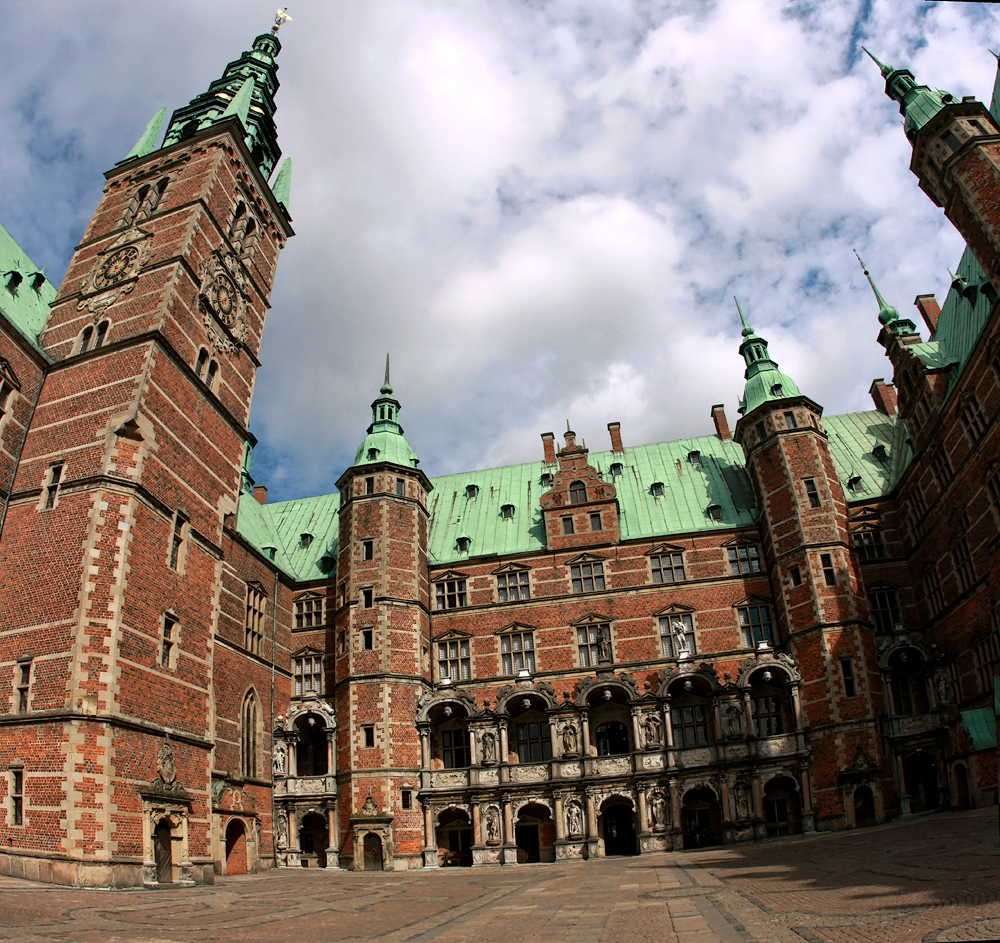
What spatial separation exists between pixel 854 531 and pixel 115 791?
95.5 ft

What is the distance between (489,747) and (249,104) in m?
30.9

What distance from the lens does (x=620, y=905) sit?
11.3 m

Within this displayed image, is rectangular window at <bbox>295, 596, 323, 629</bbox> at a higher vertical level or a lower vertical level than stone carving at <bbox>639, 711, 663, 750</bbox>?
higher

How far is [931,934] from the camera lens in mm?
6383

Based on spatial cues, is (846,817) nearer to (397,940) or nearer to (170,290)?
(397,940)

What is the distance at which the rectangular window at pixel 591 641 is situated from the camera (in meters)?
31.5

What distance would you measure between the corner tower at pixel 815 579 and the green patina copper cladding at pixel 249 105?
26.4 meters

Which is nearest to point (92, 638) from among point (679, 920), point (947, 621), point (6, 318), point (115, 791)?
point (115, 791)

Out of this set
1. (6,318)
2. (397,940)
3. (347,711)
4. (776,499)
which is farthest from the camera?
(776,499)

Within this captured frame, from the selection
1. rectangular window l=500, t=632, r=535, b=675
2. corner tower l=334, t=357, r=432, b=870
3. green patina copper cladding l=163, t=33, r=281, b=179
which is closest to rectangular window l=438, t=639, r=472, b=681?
corner tower l=334, t=357, r=432, b=870

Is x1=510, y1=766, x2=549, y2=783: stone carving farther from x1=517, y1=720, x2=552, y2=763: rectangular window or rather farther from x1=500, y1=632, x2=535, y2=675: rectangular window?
x1=500, y1=632, x2=535, y2=675: rectangular window

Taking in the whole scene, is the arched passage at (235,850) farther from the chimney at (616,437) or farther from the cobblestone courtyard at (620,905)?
the chimney at (616,437)

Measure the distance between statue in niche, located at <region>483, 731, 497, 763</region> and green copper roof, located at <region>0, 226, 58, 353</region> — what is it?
21075 mm

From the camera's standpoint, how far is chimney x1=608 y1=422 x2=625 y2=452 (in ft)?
132
